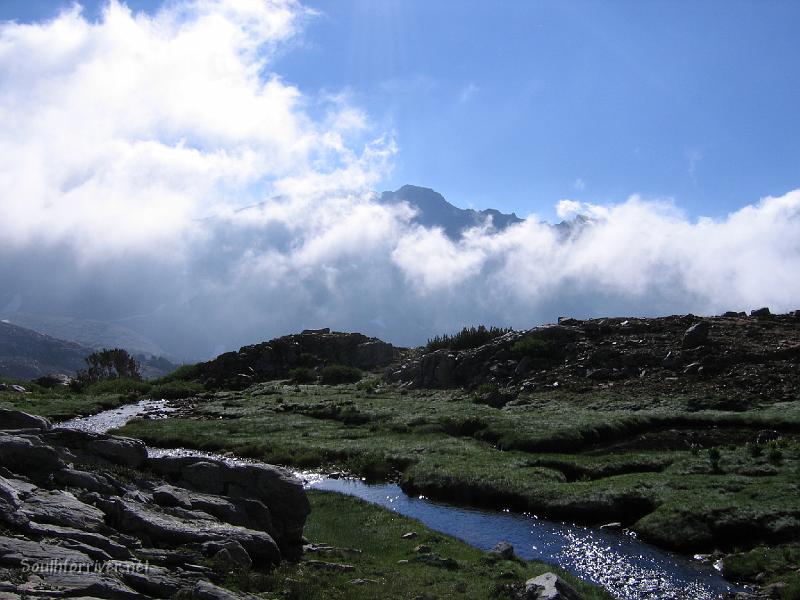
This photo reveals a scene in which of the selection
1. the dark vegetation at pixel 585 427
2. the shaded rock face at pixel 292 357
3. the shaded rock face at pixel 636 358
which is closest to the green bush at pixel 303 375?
the shaded rock face at pixel 292 357

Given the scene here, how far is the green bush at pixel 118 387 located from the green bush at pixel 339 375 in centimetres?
2550

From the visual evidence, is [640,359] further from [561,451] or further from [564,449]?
[561,451]

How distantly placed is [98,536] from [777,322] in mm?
65407

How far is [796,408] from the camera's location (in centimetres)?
4141

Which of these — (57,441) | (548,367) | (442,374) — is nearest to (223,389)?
(442,374)

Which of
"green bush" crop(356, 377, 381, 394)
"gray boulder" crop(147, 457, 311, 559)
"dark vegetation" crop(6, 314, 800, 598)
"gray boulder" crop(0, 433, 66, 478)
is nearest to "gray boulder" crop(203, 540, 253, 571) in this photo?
"gray boulder" crop(147, 457, 311, 559)

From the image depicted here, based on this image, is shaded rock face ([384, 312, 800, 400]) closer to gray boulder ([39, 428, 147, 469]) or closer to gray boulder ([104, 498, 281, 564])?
gray boulder ([104, 498, 281, 564])

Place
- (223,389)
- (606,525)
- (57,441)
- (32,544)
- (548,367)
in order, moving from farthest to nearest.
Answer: (223,389) < (548,367) < (606,525) < (57,441) < (32,544)

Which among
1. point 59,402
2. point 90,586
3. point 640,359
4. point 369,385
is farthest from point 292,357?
point 90,586

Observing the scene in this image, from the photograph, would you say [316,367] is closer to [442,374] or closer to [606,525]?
[442,374]

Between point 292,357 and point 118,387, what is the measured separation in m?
24.5

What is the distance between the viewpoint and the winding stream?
73.0ft

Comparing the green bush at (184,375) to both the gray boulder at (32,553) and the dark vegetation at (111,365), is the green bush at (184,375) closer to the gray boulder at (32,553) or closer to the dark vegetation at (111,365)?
the dark vegetation at (111,365)

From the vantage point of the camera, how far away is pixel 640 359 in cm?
5750
